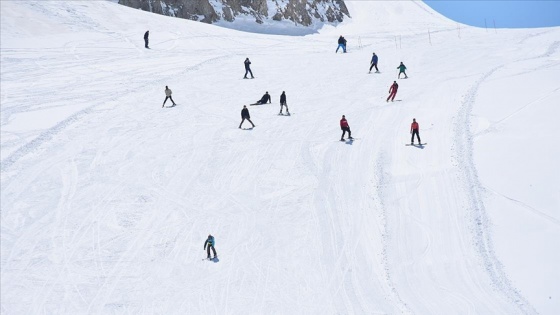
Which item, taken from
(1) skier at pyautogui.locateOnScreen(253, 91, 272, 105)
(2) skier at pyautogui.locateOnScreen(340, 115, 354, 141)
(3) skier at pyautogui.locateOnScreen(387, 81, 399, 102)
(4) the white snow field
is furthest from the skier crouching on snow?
(2) skier at pyautogui.locateOnScreen(340, 115, 354, 141)

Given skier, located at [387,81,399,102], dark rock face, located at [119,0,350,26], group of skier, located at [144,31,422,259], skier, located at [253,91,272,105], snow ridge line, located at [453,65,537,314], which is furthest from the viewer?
dark rock face, located at [119,0,350,26]

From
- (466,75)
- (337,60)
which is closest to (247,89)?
(337,60)

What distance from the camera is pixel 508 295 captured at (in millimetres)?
13055

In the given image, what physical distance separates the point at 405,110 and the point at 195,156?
8005 millimetres

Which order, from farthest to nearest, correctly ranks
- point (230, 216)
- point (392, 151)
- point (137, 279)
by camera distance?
1. point (392, 151)
2. point (230, 216)
3. point (137, 279)

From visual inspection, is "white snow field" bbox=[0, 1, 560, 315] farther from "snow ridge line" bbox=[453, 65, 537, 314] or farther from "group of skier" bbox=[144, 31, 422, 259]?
"group of skier" bbox=[144, 31, 422, 259]

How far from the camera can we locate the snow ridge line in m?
13.2

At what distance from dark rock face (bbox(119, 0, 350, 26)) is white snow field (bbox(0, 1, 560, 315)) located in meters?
15.4

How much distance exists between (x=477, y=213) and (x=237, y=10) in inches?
1361

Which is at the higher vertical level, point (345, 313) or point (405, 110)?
point (405, 110)

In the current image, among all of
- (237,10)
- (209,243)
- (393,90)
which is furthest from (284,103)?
(237,10)

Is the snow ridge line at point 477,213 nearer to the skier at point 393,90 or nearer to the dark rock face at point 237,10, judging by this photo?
the skier at point 393,90

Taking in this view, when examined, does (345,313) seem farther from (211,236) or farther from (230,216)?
(230,216)

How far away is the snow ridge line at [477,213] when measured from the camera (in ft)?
43.3
